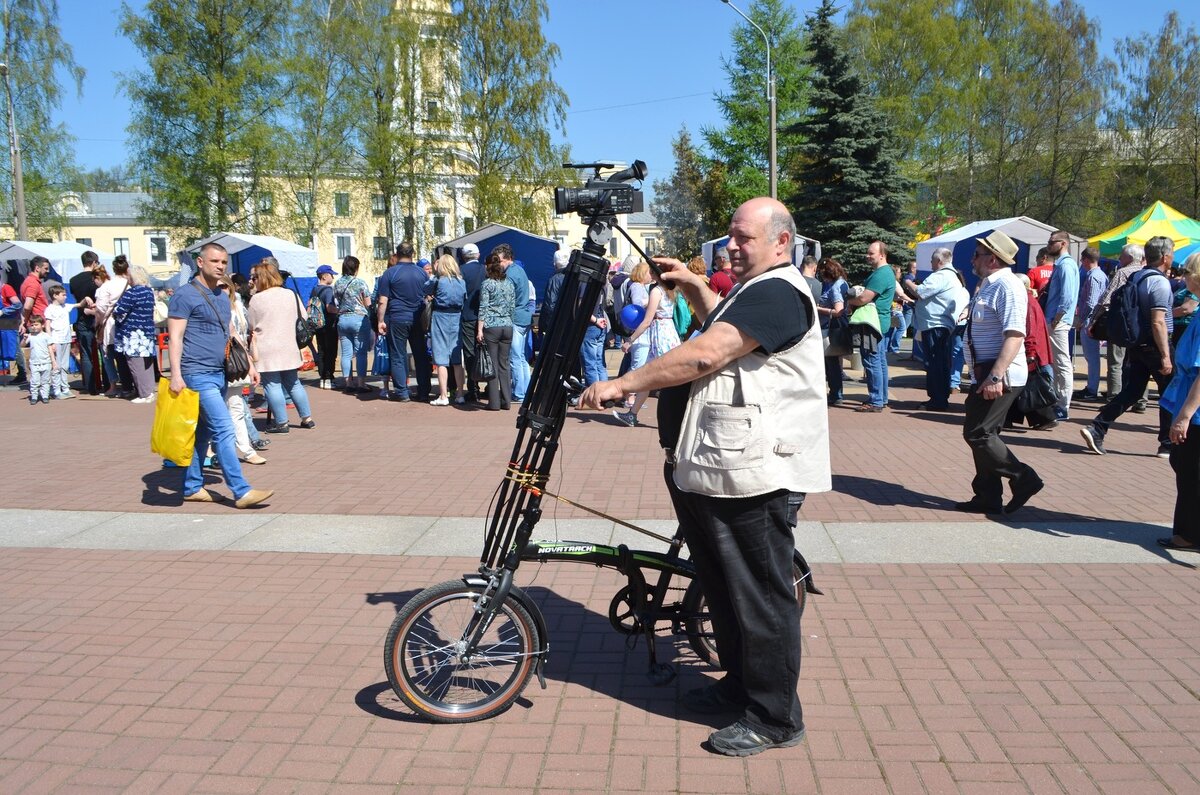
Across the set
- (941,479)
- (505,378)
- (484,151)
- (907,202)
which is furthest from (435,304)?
(484,151)

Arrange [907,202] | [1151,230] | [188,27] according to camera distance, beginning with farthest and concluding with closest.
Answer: [188,27]
[907,202]
[1151,230]

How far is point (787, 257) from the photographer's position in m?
3.41

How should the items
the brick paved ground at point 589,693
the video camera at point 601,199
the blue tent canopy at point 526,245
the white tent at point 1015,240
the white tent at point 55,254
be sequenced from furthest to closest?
the white tent at point 55,254 < the white tent at point 1015,240 < the blue tent canopy at point 526,245 < the video camera at point 601,199 < the brick paved ground at point 589,693

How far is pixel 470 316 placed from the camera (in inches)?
443

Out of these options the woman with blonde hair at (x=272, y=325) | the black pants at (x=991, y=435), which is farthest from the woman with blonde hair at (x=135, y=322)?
the black pants at (x=991, y=435)

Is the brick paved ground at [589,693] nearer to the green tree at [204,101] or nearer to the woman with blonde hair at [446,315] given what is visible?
the woman with blonde hair at [446,315]

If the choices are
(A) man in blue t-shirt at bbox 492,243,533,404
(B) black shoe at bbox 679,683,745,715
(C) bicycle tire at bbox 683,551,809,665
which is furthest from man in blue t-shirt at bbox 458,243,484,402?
(B) black shoe at bbox 679,683,745,715

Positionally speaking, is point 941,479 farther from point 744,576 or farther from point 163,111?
point 163,111

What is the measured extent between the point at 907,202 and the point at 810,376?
29796 millimetres

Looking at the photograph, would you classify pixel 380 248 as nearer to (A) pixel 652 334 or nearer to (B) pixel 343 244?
(B) pixel 343 244

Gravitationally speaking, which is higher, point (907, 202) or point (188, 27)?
point (188, 27)

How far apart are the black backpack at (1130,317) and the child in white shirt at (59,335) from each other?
43.3 feet

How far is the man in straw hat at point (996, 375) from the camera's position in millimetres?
6152

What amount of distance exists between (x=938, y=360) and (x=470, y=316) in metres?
5.62
